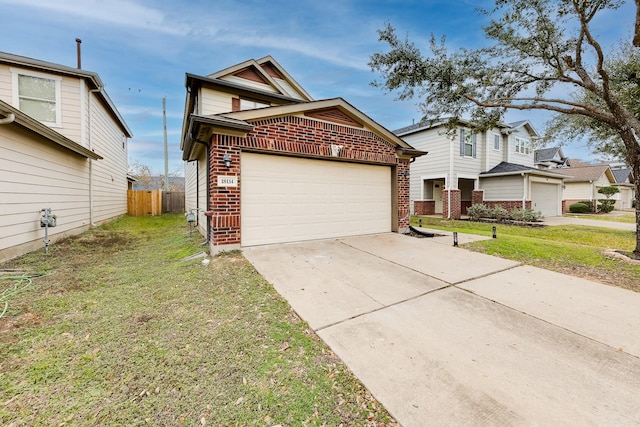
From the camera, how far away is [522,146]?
58.7 feet

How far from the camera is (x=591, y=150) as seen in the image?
13617mm

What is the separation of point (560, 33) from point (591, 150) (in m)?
10.8

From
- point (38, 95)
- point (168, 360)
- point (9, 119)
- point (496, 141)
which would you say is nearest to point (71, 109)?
point (38, 95)

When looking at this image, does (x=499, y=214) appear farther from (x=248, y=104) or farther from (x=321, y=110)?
(x=248, y=104)

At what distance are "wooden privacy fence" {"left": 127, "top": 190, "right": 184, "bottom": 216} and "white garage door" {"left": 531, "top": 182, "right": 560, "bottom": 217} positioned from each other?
22.8m

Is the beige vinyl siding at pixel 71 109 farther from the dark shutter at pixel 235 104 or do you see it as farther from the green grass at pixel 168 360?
the green grass at pixel 168 360

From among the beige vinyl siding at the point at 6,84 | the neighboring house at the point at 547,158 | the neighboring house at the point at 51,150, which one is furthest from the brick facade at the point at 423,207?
the neighboring house at the point at 547,158

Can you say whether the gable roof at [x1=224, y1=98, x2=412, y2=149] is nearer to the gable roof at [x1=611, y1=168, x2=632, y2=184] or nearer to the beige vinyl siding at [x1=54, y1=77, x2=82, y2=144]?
the beige vinyl siding at [x1=54, y1=77, x2=82, y2=144]

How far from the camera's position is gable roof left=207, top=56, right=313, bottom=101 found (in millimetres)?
10867

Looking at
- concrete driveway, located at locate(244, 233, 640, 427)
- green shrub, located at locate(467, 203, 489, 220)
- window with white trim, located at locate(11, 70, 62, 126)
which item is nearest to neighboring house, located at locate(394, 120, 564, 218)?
green shrub, located at locate(467, 203, 489, 220)

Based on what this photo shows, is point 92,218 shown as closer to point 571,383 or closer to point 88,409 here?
point 88,409

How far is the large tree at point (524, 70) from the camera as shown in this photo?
20.1ft

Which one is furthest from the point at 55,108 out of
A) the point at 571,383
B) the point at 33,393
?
the point at 571,383

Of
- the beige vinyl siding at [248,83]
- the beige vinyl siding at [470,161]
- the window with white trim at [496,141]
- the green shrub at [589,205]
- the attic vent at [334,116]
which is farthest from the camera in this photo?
the green shrub at [589,205]
